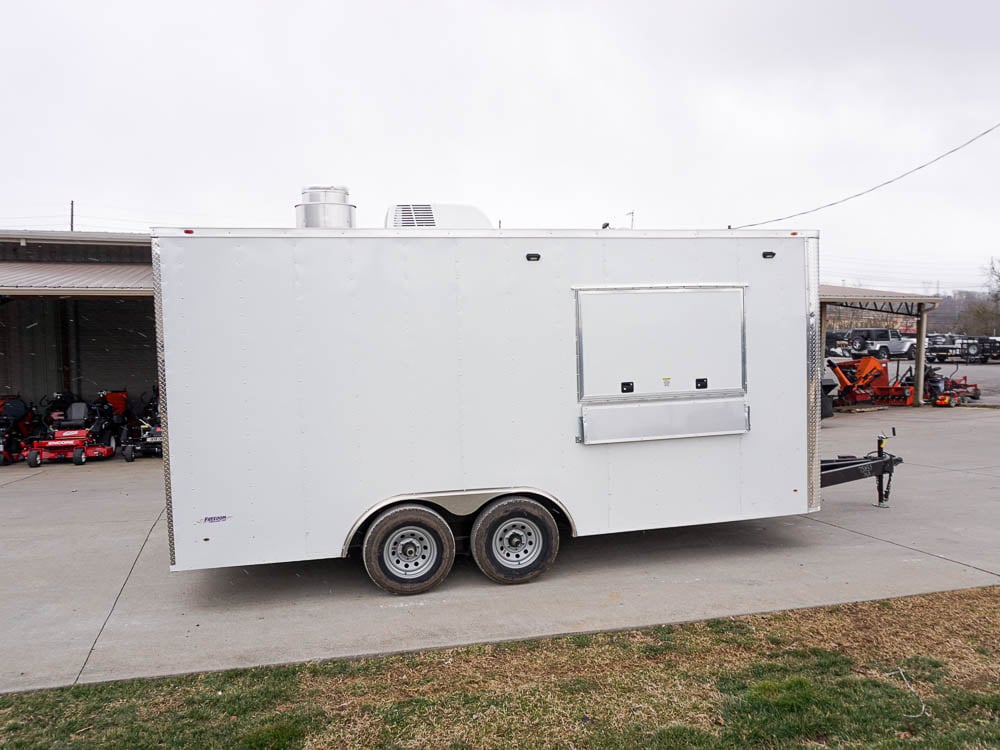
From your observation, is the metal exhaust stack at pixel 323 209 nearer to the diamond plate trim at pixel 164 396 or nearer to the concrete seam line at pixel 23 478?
the diamond plate trim at pixel 164 396

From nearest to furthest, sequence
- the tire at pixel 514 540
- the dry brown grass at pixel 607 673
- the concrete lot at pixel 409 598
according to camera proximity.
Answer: the dry brown grass at pixel 607 673 → the concrete lot at pixel 409 598 → the tire at pixel 514 540

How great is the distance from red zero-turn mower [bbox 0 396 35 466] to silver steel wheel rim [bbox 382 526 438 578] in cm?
1183

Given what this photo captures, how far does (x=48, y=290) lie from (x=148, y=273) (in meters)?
3.07

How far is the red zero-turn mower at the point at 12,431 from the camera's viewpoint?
14.5 m

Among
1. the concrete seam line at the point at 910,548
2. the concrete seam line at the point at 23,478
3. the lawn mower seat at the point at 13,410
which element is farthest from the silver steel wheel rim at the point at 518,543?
the lawn mower seat at the point at 13,410

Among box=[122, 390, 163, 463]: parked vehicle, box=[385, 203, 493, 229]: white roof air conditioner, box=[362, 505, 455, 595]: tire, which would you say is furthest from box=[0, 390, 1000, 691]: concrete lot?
box=[122, 390, 163, 463]: parked vehicle

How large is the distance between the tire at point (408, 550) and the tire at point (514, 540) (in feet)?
0.92

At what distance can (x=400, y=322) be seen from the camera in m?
6.17

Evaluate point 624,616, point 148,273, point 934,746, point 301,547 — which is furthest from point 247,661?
point 148,273

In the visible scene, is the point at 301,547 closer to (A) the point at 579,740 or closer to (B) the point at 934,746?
(A) the point at 579,740

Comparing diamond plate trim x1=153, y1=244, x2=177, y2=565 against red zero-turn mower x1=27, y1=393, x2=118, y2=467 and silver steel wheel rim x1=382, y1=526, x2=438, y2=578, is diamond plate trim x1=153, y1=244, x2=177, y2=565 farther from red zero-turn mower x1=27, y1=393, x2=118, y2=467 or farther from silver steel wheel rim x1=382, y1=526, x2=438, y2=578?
red zero-turn mower x1=27, y1=393, x2=118, y2=467

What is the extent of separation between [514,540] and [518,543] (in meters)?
0.05

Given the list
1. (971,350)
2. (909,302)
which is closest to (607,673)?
(909,302)

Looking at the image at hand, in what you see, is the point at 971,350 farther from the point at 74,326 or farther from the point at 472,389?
the point at 472,389
